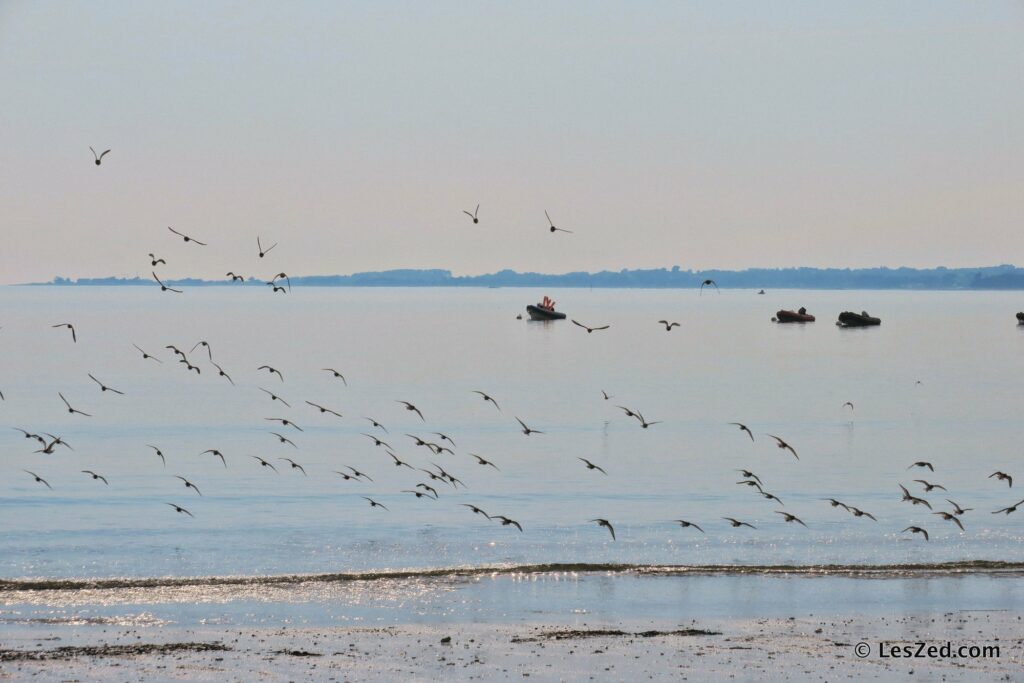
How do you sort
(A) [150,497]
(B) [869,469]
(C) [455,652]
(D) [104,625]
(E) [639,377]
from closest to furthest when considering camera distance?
1. (C) [455,652]
2. (D) [104,625]
3. (A) [150,497]
4. (B) [869,469]
5. (E) [639,377]

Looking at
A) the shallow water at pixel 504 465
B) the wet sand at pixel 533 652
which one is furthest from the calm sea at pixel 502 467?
the wet sand at pixel 533 652

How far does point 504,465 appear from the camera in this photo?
213ft

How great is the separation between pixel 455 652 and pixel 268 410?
2729 inches

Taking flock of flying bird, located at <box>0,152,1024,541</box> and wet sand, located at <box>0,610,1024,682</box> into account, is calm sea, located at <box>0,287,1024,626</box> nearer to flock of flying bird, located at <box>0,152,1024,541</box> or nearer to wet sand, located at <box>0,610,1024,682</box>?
flock of flying bird, located at <box>0,152,1024,541</box>

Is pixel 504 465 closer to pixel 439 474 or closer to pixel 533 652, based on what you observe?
pixel 439 474

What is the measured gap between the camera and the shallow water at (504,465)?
136 feet

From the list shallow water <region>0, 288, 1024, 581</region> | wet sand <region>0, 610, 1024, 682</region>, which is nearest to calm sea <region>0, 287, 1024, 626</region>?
shallow water <region>0, 288, 1024, 581</region>

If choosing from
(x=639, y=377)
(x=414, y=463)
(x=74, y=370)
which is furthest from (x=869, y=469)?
(x=74, y=370)

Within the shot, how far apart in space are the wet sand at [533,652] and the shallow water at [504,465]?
9.15 m

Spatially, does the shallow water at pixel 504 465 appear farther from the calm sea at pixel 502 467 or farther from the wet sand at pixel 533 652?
the wet sand at pixel 533 652

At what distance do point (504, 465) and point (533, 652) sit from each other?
38150mm

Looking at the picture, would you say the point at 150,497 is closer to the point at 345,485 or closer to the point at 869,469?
the point at 345,485

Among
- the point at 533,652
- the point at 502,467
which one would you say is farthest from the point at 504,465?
the point at 533,652

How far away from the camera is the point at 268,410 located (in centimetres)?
9406
